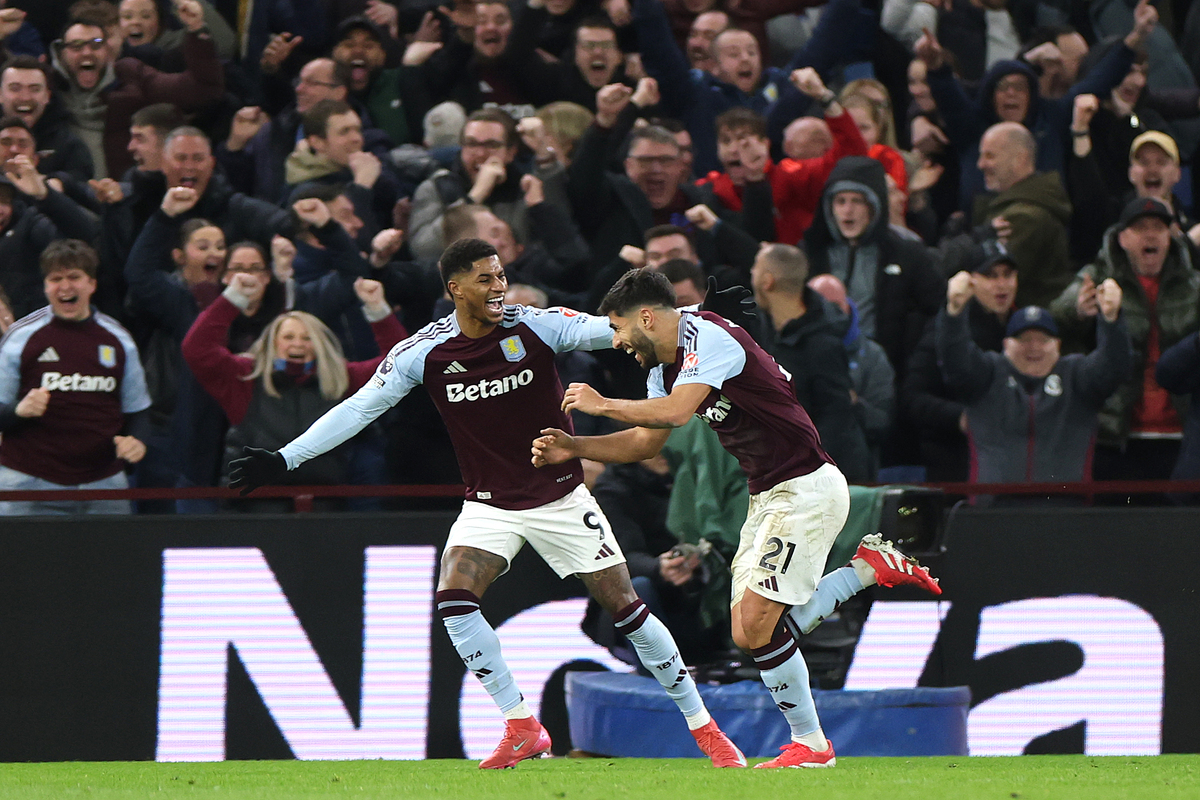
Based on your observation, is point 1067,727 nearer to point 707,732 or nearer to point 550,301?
point 707,732

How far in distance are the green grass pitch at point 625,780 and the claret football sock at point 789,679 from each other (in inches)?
10.2

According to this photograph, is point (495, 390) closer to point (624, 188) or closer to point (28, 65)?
point (624, 188)

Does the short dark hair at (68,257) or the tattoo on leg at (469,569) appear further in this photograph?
the short dark hair at (68,257)

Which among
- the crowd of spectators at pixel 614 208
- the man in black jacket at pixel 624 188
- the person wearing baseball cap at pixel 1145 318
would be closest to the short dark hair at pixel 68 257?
the crowd of spectators at pixel 614 208

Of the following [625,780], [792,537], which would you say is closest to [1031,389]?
[792,537]

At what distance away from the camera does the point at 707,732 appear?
6.64 metres

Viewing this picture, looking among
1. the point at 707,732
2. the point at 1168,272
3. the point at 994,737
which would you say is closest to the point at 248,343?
the point at 707,732

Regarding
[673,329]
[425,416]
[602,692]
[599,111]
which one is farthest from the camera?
[599,111]

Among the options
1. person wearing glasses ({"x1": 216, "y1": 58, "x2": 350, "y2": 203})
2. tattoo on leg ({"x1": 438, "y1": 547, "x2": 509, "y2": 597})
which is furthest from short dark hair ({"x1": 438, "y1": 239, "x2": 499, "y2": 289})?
person wearing glasses ({"x1": 216, "y1": 58, "x2": 350, "y2": 203})

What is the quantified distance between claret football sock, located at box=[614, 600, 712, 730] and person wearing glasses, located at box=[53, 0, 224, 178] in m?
5.19

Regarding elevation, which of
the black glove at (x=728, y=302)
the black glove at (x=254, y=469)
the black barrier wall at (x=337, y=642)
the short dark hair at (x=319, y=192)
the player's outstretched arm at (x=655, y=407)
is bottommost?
the black barrier wall at (x=337, y=642)

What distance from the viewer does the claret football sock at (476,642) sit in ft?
21.6

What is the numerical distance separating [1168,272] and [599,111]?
348 centimetres

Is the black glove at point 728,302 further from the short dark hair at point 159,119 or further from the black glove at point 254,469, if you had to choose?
the short dark hair at point 159,119
